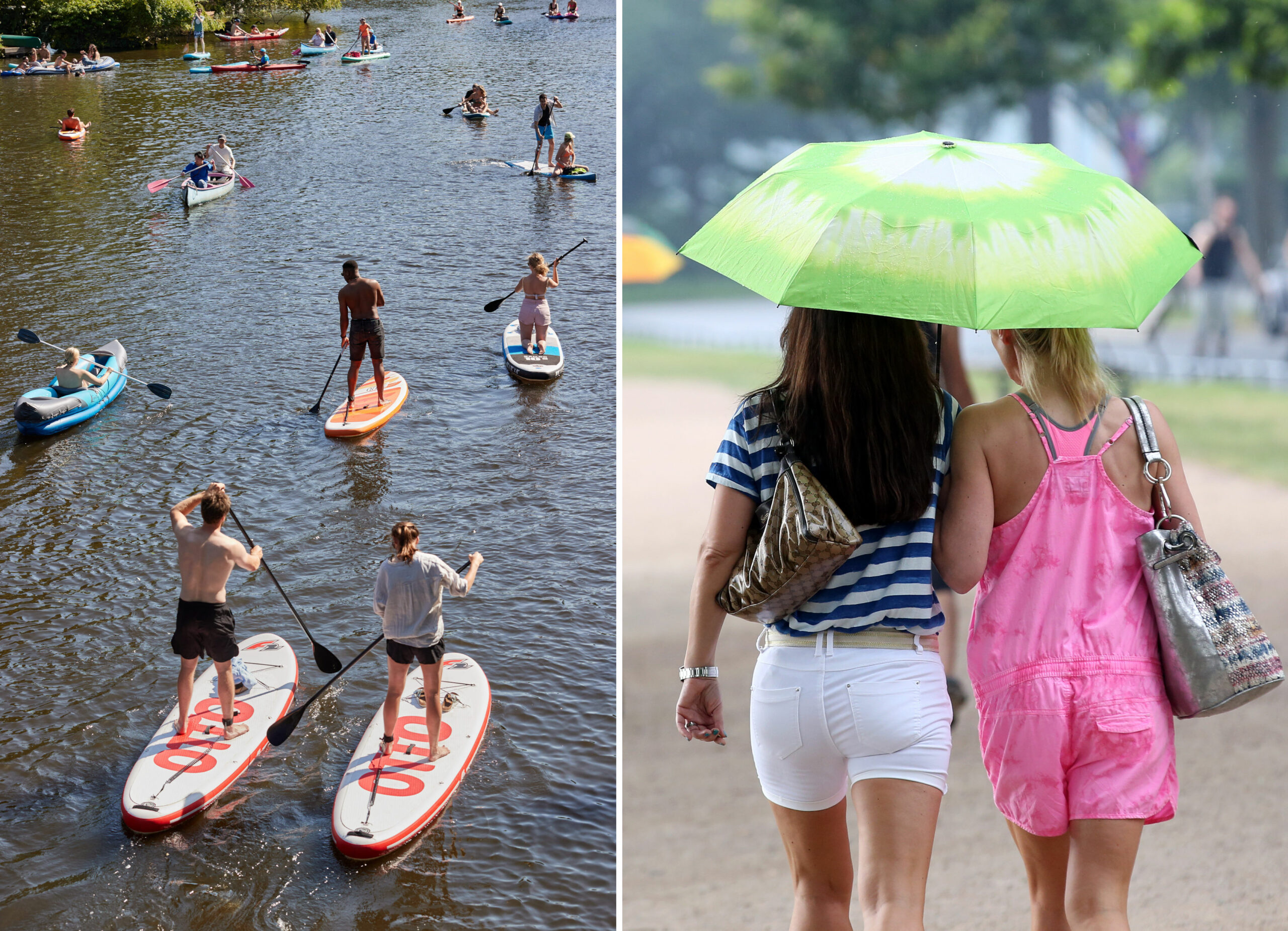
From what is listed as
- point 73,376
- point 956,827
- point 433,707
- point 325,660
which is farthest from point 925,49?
point 956,827

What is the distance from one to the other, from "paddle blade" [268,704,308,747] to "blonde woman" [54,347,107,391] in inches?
212

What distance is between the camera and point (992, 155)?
2.32 m

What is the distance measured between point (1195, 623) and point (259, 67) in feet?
74.4

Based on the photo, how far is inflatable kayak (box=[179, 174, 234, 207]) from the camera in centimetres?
1575

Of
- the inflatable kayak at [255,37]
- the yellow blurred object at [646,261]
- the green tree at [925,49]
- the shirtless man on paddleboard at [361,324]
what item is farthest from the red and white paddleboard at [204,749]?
the inflatable kayak at [255,37]

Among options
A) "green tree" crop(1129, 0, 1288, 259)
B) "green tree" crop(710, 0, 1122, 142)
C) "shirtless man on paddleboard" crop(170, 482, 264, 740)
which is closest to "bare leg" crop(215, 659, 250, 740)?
"shirtless man on paddleboard" crop(170, 482, 264, 740)

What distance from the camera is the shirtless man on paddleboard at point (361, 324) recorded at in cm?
912

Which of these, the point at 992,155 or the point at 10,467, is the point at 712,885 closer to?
the point at 992,155

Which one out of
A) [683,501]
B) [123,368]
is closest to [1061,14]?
[683,501]

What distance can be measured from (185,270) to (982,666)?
43.3 feet

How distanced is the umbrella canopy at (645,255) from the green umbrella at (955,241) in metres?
15.8

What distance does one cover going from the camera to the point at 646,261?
1802 centimetres

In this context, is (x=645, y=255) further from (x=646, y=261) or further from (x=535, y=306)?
(x=535, y=306)

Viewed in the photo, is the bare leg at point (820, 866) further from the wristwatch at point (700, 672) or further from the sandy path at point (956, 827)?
the sandy path at point (956, 827)
